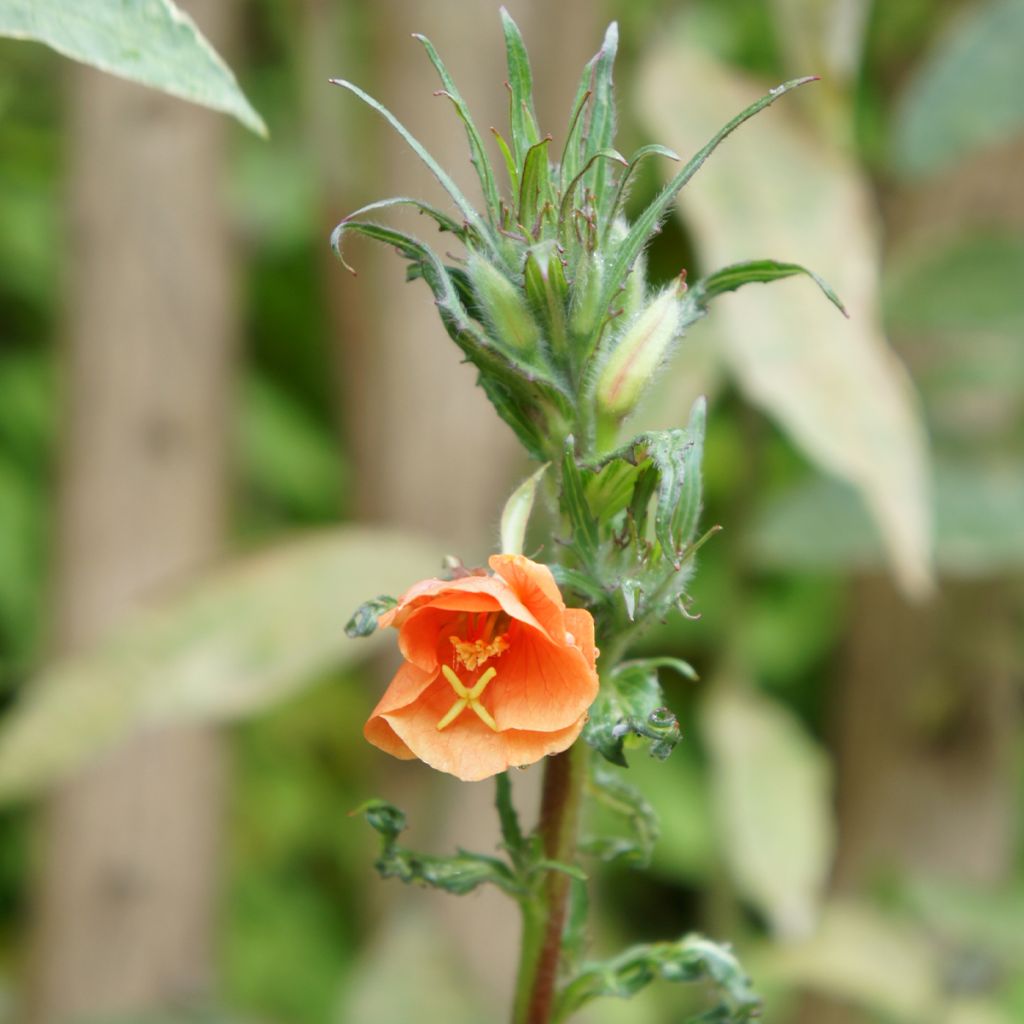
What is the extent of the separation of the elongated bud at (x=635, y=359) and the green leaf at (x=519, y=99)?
7 centimetres

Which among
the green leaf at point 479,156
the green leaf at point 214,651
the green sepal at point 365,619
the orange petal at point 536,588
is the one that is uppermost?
the green leaf at point 479,156

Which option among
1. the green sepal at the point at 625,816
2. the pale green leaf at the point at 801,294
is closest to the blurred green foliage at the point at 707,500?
the pale green leaf at the point at 801,294

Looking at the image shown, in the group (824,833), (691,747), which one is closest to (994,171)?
(824,833)

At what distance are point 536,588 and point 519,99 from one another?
0.55ft

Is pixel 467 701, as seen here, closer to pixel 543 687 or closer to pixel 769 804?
pixel 543 687

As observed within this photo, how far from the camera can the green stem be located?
1.37ft

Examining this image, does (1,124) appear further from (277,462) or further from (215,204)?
(215,204)

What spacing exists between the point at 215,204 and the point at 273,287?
0.87 m

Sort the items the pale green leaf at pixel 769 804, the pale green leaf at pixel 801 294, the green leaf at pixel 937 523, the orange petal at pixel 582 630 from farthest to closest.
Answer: the green leaf at pixel 937 523
the pale green leaf at pixel 769 804
the pale green leaf at pixel 801 294
the orange petal at pixel 582 630

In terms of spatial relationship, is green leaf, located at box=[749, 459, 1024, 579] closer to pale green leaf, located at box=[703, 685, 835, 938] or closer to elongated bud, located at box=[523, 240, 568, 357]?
pale green leaf, located at box=[703, 685, 835, 938]

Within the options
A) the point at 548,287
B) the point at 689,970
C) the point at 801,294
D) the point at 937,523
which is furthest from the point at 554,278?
the point at 937,523

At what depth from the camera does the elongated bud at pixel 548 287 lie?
15.5 inches

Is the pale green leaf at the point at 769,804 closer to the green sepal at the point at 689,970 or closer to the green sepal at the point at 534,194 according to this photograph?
the green sepal at the point at 689,970

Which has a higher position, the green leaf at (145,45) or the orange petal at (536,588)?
the green leaf at (145,45)
